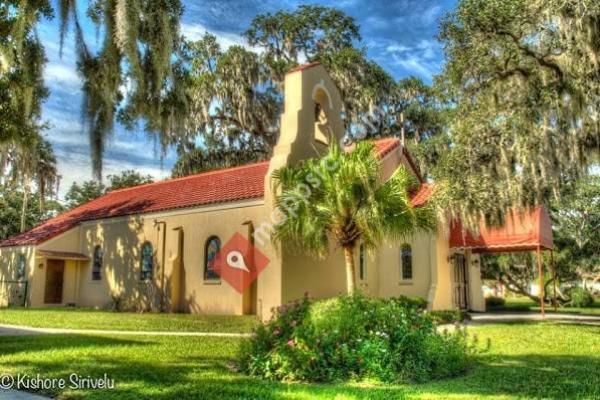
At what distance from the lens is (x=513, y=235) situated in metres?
20.0

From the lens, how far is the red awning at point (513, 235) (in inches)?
760

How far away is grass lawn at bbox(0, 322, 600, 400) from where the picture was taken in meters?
6.23

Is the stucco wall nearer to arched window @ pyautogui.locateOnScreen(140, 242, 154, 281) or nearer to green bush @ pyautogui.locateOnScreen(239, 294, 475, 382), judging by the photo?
arched window @ pyautogui.locateOnScreen(140, 242, 154, 281)

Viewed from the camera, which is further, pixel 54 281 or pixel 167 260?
pixel 54 281

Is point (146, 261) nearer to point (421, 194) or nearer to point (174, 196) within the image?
point (174, 196)

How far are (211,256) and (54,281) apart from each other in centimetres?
1090

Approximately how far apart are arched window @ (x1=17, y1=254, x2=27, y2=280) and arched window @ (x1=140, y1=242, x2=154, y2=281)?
7.52 metres

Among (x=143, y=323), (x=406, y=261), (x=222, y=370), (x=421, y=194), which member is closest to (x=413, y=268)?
(x=406, y=261)

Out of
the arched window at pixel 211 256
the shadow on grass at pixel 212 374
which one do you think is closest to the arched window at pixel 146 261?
the arched window at pixel 211 256

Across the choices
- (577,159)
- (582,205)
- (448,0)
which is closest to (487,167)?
(577,159)

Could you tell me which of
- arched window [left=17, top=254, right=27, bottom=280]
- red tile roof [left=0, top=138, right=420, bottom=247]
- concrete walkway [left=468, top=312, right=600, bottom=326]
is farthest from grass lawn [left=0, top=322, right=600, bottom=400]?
arched window [left=17, top=254, right=27, bottom=280]

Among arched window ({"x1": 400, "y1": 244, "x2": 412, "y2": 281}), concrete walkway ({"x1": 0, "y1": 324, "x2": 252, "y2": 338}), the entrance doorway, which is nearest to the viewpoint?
concrete walkway ({"x1": 0, "y1": 324, "x2": 252, "y2": 338})

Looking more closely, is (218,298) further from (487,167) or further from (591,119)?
(591,119)

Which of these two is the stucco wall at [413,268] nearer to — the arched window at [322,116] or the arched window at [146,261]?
the arched window at [322,116]
